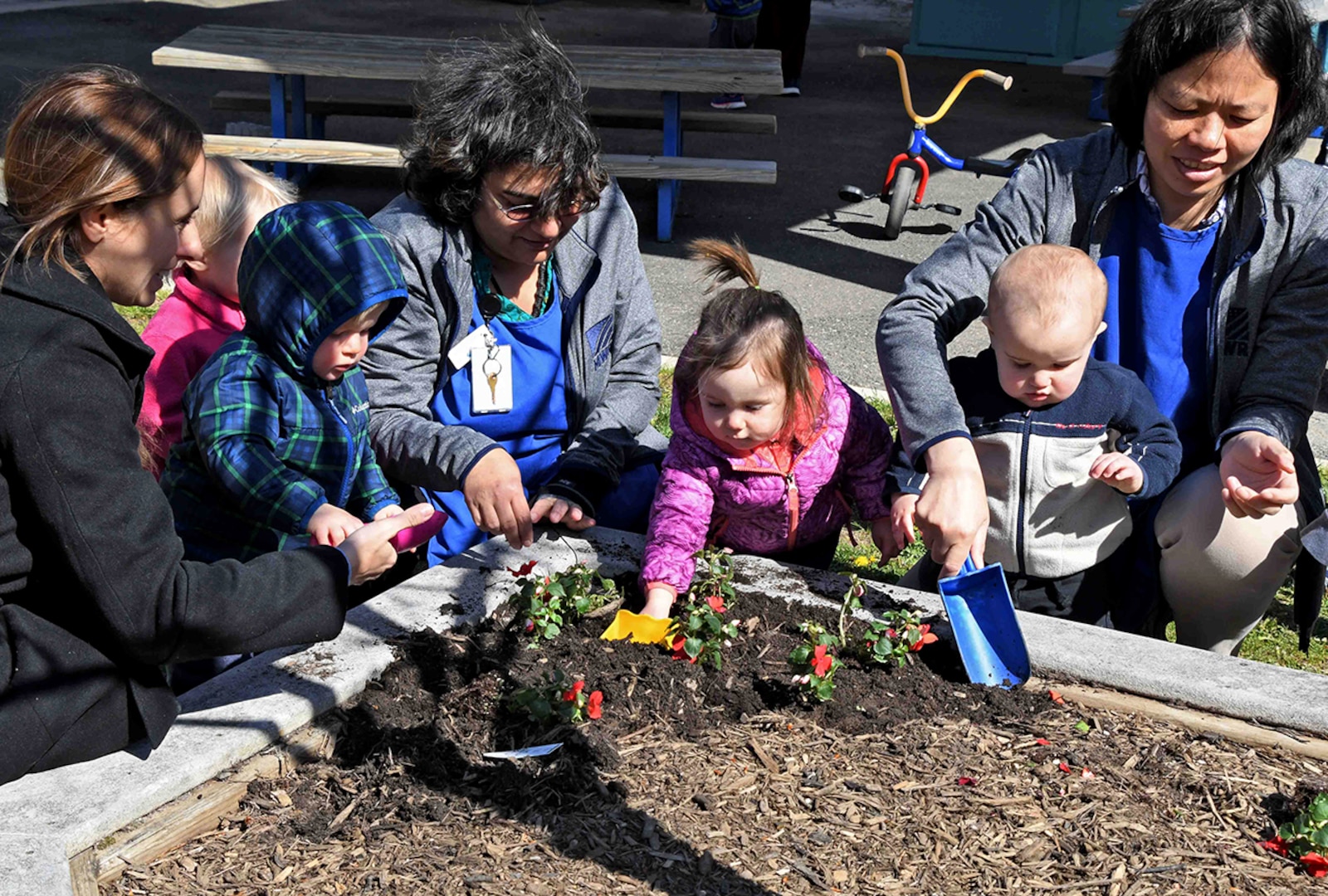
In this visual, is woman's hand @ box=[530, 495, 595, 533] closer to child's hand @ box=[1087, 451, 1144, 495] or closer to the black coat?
the black coat

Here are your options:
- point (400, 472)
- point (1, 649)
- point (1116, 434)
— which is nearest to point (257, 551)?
point (400, 472)

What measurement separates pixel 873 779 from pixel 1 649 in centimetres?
150

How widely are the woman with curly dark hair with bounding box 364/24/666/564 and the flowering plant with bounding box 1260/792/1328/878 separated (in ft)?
5.30

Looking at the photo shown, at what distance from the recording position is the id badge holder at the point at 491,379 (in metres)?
3.28

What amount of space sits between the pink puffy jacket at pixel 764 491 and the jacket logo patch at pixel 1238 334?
81 cm

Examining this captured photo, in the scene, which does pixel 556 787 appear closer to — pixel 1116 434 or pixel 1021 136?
pixel 1116 434

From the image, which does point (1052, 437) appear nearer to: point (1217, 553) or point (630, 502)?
point (1217, 553)

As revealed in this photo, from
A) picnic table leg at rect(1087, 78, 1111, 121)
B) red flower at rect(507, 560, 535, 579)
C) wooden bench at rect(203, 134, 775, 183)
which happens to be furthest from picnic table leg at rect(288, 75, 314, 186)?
red flower at rect(507, 560, 535, 579)

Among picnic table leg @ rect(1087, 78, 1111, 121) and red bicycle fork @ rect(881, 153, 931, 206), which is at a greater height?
picnic table leg @ rect(1087, 78, 1111, 121)

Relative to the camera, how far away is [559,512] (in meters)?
3.04

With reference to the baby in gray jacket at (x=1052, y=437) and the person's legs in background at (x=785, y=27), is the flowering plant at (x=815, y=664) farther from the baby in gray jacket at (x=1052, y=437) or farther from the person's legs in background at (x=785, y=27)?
the person's legs in background at (x=785, y=27)

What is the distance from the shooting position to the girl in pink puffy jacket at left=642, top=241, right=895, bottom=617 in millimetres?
2793

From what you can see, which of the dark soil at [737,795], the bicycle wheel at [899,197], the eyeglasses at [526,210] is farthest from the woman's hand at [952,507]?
the bicycle wheel at [899,197]

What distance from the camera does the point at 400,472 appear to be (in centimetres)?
313
